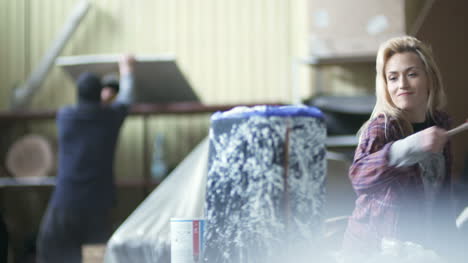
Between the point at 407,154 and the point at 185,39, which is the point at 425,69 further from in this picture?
the point at 185,39

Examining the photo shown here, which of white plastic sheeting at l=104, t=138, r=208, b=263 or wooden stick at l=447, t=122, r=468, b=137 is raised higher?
wooden stick at l=447, t=122, r=468, b=137

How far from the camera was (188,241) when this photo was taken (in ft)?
3.51

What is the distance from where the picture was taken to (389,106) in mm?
754

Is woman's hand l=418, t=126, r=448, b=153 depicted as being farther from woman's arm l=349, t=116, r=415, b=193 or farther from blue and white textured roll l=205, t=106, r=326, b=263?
blue and white textured roll l=205, t=106, r=326, b=263

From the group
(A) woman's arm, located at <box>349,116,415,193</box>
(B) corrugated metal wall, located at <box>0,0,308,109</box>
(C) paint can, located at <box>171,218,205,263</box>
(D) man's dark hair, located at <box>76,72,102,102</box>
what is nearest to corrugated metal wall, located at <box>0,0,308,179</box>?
(B) corrugated metal wall, located at <box>0,0,308,109</box>

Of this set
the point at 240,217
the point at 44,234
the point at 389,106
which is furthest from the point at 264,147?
the point at 44,234

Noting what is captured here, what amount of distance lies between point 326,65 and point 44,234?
1.81 metres

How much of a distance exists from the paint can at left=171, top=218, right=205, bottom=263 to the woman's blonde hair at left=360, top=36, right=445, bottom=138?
44 centimetres

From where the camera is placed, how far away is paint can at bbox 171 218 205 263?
41.7 inches

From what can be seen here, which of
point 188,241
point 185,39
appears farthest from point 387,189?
point 185,39

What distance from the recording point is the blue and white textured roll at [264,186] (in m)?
0.94

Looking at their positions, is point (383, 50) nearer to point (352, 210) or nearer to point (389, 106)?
point (389, 106)

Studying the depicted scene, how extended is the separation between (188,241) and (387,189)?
0.44 metres

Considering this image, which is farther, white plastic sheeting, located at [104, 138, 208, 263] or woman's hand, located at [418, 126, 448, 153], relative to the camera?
white plastic sheeting, located at [104, 138, 208, 263]
